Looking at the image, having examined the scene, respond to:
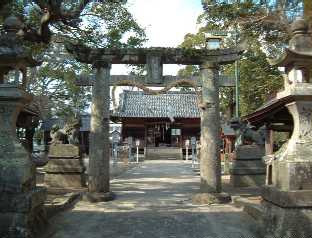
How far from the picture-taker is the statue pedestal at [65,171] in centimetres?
1609

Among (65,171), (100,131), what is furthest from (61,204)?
(65,171)

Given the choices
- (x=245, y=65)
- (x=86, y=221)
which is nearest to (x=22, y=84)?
(x=86, y=221)

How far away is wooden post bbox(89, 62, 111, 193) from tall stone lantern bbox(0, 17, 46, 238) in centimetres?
430

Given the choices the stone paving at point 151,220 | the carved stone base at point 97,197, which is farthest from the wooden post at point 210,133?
the carved stone base at point 97,197

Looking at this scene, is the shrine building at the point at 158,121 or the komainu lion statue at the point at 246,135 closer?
the komainu lion statue at the point at 246,135

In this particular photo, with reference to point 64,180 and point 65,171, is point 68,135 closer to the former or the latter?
point 65,171

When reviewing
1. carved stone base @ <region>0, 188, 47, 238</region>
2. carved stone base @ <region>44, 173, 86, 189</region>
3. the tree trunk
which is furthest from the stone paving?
the tree trunk

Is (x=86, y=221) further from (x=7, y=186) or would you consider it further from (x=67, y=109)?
(x=67, y=109)

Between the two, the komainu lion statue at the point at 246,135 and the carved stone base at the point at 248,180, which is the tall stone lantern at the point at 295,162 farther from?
the komainu lion statue at the point at 246,135

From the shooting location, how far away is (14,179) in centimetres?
735

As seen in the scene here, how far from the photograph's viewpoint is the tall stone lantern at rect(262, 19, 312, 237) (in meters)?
7.23

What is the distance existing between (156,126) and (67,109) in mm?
10478

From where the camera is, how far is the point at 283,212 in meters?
7.30

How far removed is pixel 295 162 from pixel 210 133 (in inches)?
207
